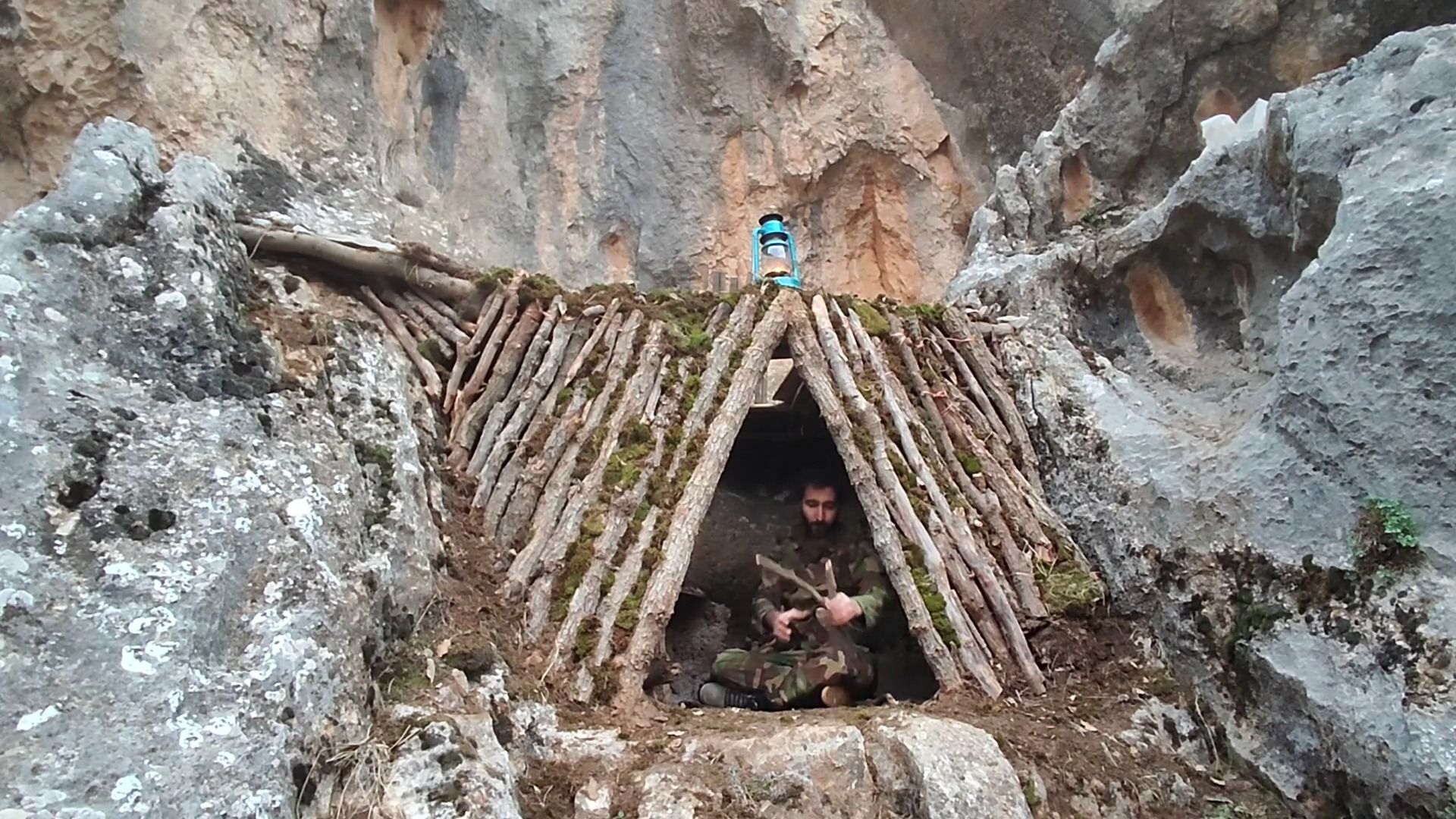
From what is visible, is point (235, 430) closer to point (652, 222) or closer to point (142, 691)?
point (142, 691)

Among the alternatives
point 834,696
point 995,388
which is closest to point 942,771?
point 834,696

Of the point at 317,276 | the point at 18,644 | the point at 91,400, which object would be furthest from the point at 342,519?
the point at 317,276

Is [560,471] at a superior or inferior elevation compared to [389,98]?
inferior

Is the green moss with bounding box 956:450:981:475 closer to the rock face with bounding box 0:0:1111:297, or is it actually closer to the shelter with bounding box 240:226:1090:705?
the shelter with bounding box 240:226:1090:705

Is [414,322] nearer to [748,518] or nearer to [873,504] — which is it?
[873,504]

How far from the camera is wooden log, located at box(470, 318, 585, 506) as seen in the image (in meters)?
4.25

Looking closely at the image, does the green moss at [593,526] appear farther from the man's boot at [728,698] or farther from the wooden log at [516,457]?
the man's boot at [728,698]

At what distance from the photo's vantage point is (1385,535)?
3281 millimetres

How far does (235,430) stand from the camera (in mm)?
3254

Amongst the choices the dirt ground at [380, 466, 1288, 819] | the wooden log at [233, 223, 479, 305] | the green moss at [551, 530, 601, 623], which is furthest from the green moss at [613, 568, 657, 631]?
the wooden log at [233, 223, 479, 305]

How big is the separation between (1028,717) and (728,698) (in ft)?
4.37

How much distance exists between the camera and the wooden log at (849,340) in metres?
4.88

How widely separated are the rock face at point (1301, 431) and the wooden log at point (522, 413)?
2186mm

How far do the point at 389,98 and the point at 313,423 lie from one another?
3999 millimetres
